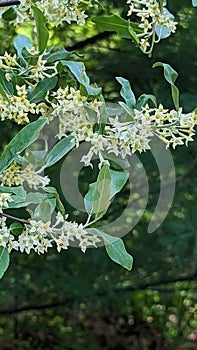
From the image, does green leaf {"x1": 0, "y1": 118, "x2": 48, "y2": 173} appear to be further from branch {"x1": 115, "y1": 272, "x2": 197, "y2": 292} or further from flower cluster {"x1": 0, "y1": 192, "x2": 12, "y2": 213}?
branch {"x1": 115, "y1": 272, "x2": 197, "y2": 292}

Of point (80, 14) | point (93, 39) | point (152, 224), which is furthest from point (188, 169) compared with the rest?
point (80, 14)

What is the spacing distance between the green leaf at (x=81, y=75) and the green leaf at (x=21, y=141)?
0.04m

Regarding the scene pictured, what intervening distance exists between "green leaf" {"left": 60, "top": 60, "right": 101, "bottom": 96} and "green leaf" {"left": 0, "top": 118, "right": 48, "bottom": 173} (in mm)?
40

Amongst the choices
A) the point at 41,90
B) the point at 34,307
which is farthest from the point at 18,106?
the point at 34,307

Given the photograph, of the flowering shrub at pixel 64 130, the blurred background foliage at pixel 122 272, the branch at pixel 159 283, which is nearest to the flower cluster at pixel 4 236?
the flowering shrub at pixel 64 130

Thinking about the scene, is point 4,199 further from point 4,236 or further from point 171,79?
point 171,79

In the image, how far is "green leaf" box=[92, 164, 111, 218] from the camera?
1.06 feet

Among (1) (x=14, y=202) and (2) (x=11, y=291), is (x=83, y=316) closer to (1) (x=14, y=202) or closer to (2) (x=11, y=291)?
(2) (x=11, y=291)

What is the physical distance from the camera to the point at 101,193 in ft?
1.10

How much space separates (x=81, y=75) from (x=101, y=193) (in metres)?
0.08

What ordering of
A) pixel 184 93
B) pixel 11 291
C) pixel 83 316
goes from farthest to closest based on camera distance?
pixel 83 316, pixel 11 291, pixel 184 93

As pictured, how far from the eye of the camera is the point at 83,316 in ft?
3.77

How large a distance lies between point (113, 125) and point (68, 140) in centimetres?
3

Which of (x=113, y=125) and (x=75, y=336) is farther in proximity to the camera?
(x=75, y=336)
